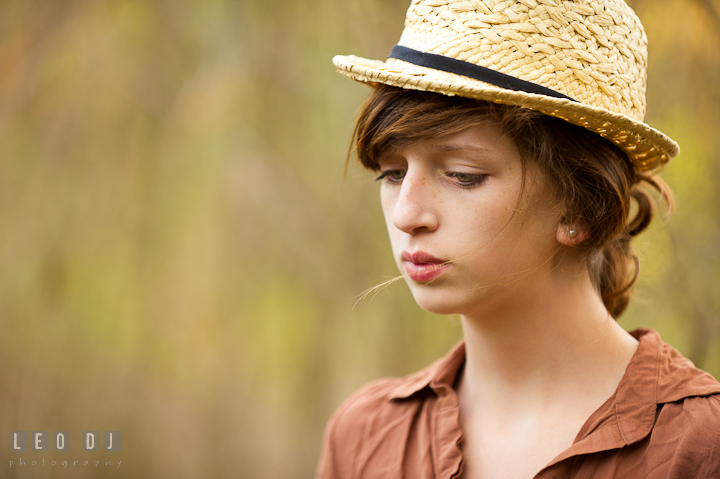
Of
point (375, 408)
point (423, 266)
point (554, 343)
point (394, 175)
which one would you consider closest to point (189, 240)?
point (375, 408)

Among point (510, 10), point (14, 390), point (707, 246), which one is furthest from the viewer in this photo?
point (14, 390)

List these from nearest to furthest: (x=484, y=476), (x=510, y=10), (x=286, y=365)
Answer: (x=510, y=10) < (x=484, y=476) < (x=286, y=365)

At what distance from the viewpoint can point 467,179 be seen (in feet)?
3.39

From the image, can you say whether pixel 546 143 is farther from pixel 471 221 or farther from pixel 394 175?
pixel 394 175

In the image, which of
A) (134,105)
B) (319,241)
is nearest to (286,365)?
(319,241)

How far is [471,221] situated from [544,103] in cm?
25

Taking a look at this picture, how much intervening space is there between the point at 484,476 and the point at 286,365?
1.72 metres

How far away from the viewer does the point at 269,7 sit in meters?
2.59

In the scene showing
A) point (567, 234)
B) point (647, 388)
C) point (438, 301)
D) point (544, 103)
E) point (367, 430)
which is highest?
point (544, 103)

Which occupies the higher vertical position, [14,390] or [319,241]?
[319,241]

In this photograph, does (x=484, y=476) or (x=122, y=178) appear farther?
(x=122, y=178)

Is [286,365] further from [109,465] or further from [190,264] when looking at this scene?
[109,465]

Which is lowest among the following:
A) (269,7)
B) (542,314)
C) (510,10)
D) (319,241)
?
(542,314)

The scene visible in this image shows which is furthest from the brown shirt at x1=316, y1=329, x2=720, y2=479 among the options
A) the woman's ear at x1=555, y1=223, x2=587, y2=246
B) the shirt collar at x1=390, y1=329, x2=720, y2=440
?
the woman's ear at x1=555, y1=223, x2=587, y2=246
